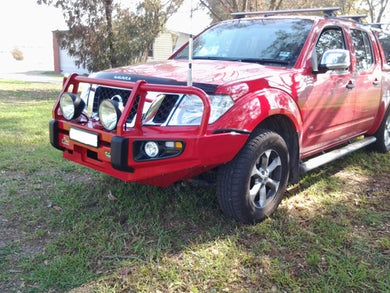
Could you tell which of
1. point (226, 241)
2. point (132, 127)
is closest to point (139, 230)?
point (226, 241)

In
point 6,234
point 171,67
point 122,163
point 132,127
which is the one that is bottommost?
point 6,234

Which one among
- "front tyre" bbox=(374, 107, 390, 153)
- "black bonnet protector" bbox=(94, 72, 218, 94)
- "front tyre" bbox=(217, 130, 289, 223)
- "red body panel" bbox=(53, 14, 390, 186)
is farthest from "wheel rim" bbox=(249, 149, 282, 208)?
"front tyre" bbox=(374, 107, 390, 153)

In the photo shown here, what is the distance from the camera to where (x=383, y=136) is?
568 centimetres

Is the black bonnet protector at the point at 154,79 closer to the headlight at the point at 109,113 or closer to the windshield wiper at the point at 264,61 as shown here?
the headlight at the point at 109,113

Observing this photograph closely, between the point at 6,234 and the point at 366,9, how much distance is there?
2502cm

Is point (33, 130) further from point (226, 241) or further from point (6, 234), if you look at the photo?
point (226, 241)

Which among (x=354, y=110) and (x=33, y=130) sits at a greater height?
(x=354, y=110)

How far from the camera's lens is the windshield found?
13.0ft

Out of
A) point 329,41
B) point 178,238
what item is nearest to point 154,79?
point 178,238

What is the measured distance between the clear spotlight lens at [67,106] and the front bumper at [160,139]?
26cm

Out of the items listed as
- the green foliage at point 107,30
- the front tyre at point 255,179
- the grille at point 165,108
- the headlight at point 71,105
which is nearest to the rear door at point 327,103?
the front tyre at point 255,179

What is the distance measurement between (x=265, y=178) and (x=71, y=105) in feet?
5.83

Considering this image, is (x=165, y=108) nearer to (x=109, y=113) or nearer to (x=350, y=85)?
(x=109, y=113)

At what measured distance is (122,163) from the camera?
2.76 metres
